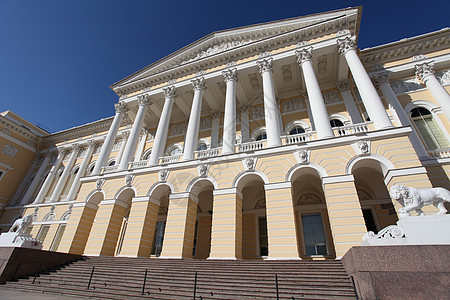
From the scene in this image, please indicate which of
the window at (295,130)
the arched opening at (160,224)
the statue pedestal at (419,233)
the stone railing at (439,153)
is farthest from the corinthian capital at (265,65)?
the statue pedestal at (419,233)

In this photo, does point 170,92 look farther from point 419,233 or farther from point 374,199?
point 419,233

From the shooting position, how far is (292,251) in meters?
9.30

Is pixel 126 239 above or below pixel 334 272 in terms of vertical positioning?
above

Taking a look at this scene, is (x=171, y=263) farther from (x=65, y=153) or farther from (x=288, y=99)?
(x=65, y=153)

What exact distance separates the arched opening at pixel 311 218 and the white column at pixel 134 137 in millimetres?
11473

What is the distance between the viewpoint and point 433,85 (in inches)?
563

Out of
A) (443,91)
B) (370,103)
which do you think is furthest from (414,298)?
(443,91)

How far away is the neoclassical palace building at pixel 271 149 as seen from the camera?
33.8 ft

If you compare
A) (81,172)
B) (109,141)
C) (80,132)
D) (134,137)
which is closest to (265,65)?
(134,137)

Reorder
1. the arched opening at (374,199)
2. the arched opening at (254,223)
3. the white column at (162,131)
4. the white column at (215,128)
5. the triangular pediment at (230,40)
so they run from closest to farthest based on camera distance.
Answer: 1. the arched opening at (374,199)
2. the arched opening at (254,223)
3. the triangular pediment at (230,40)
4. the white column at (162,131)
5. the white column at (215,128)

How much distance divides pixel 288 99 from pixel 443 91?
947 centimetres

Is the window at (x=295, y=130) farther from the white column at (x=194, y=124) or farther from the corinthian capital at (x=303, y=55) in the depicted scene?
the white column at (x=194, y=124)

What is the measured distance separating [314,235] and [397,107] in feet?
32.5

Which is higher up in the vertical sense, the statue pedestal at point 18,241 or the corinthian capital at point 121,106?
the corinthian capital at point 121,106
